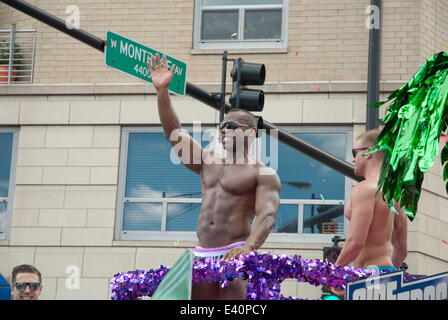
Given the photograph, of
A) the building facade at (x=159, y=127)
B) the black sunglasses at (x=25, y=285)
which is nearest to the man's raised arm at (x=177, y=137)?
the black sunglasses at (x=25, y=285)

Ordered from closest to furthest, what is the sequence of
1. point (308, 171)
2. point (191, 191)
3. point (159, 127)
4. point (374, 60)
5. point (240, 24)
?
point (374, 60) < point (308, 171) < point (191, 191) < point (159, 127) < point (240, 24)

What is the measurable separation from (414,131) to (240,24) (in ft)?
35.9

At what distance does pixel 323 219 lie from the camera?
14.7 meters

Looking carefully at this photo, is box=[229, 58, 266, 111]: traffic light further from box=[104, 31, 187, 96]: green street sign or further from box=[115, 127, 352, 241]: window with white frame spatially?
box=[115, 127, 352, 241]: window with white frame

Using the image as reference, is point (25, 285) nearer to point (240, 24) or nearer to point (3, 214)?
point (3, 214)

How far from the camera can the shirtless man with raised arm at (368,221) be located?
7250 mm

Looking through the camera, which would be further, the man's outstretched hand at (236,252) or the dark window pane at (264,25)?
the dark window pane at (264,25)

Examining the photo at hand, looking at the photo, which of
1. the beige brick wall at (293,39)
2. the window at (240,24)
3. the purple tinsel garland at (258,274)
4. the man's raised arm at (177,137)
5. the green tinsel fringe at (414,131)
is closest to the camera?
the green tinsel fringe at (414,131)

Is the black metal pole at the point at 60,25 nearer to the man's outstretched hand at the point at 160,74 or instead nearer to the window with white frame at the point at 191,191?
the man's outstretched hand at the point at 160,74

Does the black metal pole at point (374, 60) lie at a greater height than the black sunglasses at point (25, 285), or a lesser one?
greater

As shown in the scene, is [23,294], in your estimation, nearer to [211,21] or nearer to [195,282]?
[195,282]

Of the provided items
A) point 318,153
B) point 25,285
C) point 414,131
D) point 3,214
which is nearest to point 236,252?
point 414,131

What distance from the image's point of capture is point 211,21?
52.2ft

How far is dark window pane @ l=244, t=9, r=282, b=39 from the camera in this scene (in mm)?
15641
